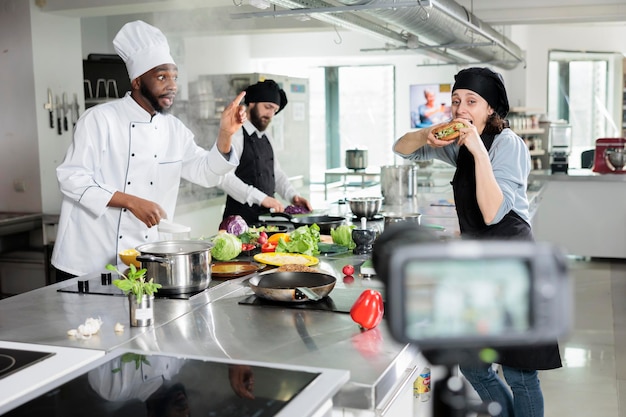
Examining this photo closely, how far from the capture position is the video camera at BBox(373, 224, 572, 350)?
2.13 feet

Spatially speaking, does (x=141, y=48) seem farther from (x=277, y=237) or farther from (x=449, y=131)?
(x=449, y=131)

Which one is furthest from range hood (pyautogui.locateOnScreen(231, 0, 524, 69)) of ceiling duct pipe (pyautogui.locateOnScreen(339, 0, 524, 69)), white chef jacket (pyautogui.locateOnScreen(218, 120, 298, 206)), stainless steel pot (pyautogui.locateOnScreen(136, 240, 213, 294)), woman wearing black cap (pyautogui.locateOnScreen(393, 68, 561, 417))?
stainless steel pot (pyautogui.locateOnScreen(136, 240, 213, 294))

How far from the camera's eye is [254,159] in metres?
4.87

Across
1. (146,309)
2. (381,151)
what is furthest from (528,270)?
(381,151)

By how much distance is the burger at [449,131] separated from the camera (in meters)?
2.60

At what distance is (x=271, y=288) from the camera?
2.31 m

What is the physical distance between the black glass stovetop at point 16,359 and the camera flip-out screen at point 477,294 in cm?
128

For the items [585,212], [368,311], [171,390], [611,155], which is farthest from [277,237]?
[611,155]

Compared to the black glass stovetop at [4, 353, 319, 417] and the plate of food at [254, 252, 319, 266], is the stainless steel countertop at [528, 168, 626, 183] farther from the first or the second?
the black glass stovetop at [4, 353, 319, 417]

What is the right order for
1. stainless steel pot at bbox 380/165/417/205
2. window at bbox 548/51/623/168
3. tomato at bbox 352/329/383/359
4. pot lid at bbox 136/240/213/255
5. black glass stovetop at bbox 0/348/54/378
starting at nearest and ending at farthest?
black glass stovetop at bbox 0/348/54/378 < tomato at bbox 352/329/383/359 < pot lid at bbox 136/240/213/255 < stainless steel pot at bbox 380/165/417/205 < window at bbox 548/51/623/168

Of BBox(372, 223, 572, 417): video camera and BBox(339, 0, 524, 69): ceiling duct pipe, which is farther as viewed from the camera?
BBox(339, 0, 524, 69): ceiling duct pipe

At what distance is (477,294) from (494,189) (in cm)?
197

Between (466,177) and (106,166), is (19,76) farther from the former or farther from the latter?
(466,177)

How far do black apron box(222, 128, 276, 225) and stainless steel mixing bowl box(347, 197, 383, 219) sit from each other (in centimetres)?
66
